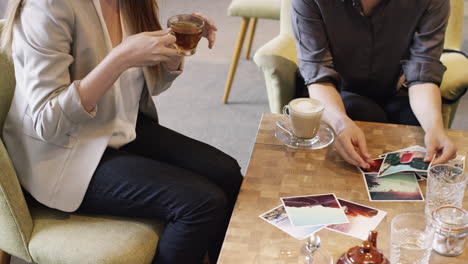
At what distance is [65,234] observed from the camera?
4.82 feet

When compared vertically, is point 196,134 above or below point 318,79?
below

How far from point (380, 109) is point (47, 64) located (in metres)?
1.11

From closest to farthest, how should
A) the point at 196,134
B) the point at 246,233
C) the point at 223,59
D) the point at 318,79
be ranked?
the point at 246,233
the point at 318,79
the point at 196,134
the point at 223,59

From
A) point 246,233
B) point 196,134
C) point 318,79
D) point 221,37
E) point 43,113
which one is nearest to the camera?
point 246,233

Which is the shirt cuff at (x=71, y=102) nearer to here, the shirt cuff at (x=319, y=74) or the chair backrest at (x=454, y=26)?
the shirt cuff at (x=319, y=74)

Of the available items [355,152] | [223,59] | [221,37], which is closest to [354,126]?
[355,152]

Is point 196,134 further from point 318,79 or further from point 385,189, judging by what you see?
point 385,189

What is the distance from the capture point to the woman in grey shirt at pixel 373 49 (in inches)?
74.4

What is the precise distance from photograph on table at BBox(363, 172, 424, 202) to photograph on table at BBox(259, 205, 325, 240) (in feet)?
0.67

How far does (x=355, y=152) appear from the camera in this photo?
60.6 inches

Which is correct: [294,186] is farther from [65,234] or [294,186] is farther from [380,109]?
[380,109]

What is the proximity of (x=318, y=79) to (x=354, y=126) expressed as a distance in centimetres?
31

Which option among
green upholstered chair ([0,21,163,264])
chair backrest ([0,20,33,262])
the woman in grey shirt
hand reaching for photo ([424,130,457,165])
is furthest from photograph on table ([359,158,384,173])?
chair backrest ([0,20,33,262])

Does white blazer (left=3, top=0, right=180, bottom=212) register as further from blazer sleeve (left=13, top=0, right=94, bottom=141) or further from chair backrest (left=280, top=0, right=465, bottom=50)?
chair backrest (left=280, top=0, right=465, bottom=50)
